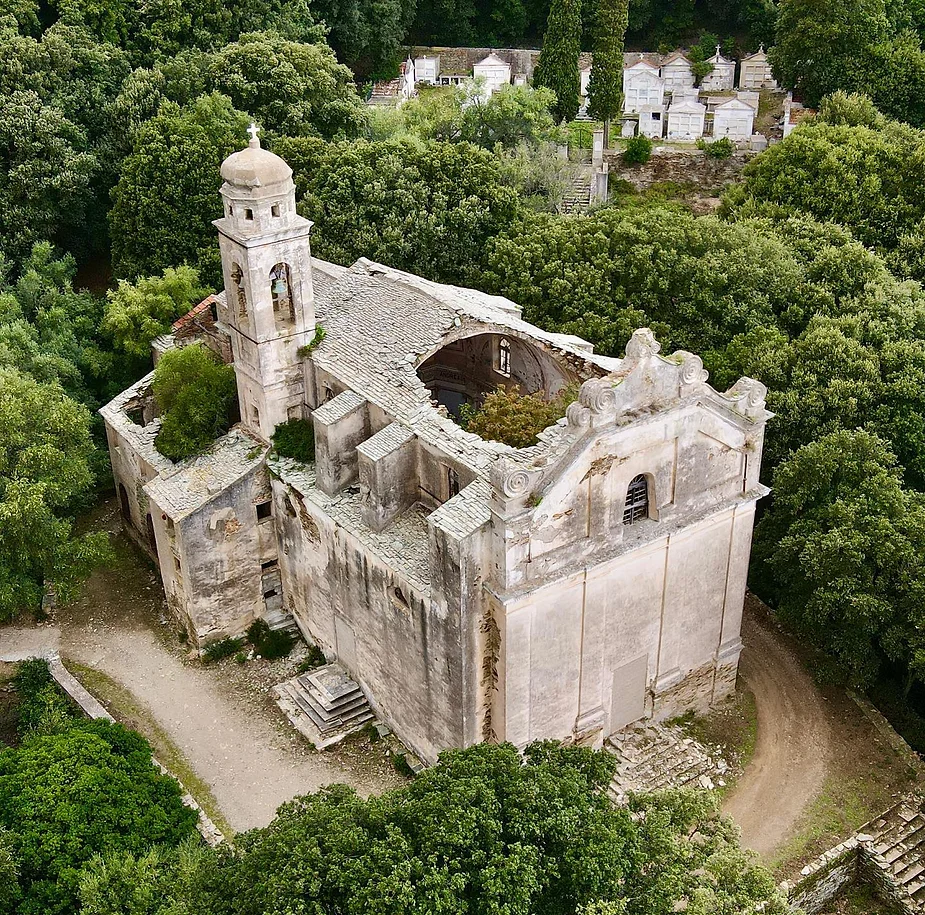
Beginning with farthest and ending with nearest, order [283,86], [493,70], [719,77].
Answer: [719,77]
[493,70]
[283,86]

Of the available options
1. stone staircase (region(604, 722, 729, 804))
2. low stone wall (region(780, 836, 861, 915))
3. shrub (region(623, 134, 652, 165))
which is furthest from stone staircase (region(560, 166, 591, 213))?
low stone wall (region(780, 836, 861, 915))

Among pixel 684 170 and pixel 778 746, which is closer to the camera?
pixel 778 746

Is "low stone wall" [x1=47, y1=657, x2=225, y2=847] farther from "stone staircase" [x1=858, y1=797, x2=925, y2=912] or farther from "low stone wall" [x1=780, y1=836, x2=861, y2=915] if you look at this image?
"stone staircase" [x1=858, y1=797, x2=925, y2=912]

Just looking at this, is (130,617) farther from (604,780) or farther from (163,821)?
(604,780)

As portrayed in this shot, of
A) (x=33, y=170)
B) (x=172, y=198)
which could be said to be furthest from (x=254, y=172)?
(x=33, y=170)

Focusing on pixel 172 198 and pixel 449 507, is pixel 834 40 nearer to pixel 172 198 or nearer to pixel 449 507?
pixel 172 198

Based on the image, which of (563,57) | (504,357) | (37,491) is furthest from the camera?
(563,57)

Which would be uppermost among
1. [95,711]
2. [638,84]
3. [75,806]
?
[638,84]
